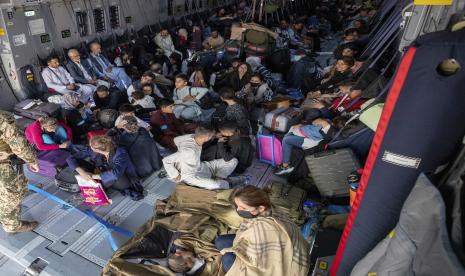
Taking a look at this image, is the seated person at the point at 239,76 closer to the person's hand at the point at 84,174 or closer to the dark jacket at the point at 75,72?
the dark jacket at the point at 75,72

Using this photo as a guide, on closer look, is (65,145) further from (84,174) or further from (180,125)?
(180,125)

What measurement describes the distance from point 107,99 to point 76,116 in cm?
71

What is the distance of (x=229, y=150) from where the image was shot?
4336 mm

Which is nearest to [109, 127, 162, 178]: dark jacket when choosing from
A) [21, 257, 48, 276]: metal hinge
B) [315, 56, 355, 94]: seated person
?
[21, 257, 48, 276]: metal hinge

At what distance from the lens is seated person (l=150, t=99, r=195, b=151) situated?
493 cm

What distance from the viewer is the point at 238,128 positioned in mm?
4348

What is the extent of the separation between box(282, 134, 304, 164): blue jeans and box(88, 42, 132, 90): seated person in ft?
12.9

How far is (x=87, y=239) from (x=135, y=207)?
66 centimetres

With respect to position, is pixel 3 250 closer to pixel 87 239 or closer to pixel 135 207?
pixel 87 239

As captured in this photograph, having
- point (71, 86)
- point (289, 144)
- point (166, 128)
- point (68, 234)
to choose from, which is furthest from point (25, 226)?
point (71, 86)

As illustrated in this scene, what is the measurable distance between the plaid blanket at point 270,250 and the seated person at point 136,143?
2.33 m

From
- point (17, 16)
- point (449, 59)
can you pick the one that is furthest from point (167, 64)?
point (449, 59)

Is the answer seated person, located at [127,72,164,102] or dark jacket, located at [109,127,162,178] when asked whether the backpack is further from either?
seated person, located at [127,72,164,102]

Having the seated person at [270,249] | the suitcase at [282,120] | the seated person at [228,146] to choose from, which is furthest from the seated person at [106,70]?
the seated person at [270,249]
